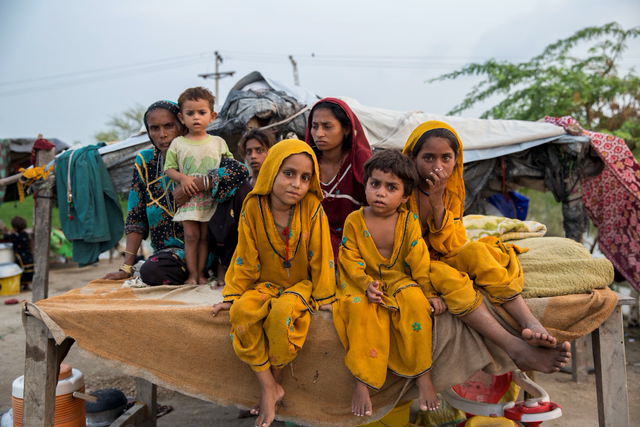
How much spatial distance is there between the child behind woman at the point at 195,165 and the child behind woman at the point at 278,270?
Answer: 622 mm

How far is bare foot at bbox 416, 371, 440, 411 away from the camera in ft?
6.86

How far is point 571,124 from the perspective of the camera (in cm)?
493

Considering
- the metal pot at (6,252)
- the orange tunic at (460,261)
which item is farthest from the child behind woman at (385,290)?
the metal pot at (6,252)

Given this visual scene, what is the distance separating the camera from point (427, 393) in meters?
2.12

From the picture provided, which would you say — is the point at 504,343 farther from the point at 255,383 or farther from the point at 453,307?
the point at 255,383

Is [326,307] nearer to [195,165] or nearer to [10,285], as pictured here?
[195,165]

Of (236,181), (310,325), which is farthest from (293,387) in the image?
(236,181)

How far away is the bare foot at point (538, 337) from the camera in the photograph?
77.3 inches

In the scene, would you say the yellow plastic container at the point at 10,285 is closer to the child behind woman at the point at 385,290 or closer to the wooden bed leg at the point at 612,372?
the child behind woman at the point at 385,290

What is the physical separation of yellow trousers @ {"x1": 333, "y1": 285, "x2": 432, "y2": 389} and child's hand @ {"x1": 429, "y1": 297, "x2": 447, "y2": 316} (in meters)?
0.04

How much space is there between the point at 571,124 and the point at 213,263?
4.24 meters

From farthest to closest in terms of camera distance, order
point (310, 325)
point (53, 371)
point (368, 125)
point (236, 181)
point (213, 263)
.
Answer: point (368, 125) < point (213, 263) < point (236, 181) < point (53, 371) < point (310, 325)

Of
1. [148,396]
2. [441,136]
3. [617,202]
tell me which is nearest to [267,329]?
[441,136]

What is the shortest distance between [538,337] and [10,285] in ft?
30.3
